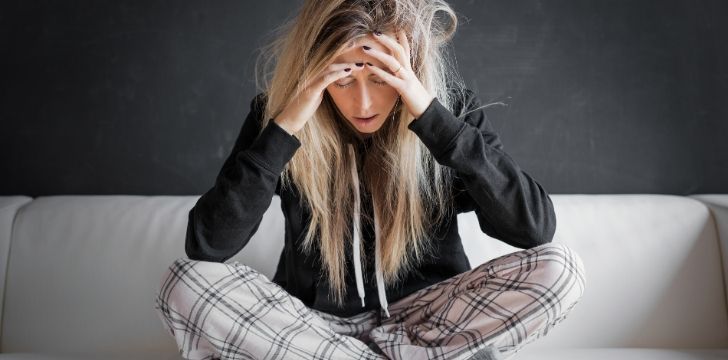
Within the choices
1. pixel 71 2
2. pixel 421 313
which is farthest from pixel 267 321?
pixel 71 2

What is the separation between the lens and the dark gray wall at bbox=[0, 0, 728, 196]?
6.10 feet

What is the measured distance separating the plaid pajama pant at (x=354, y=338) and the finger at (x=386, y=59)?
374mm

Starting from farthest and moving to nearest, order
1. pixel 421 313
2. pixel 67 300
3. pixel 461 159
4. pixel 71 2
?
pixel 71 2 < pixel 67 300 < pixel 421 313 < pixel 461 159

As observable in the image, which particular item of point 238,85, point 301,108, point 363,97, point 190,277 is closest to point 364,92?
point 363,97

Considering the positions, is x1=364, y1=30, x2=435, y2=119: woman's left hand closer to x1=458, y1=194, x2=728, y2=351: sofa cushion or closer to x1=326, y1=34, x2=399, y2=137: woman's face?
x1=326, y1=34, x2=399, y2=137: woman's face

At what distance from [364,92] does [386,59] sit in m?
0.07

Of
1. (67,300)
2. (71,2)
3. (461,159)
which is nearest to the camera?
(461,159)

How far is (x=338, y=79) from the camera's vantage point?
121 cm

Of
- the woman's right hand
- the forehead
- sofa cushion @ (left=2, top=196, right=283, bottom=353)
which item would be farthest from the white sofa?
the forehead

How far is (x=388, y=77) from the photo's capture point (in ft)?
3.88

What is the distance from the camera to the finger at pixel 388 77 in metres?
1.18

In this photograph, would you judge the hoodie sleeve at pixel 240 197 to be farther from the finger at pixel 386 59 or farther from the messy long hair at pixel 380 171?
the finger at pixel 386 59

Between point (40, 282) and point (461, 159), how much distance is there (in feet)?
3.31

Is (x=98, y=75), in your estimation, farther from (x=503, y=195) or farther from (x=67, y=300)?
(x=503, y=195)
